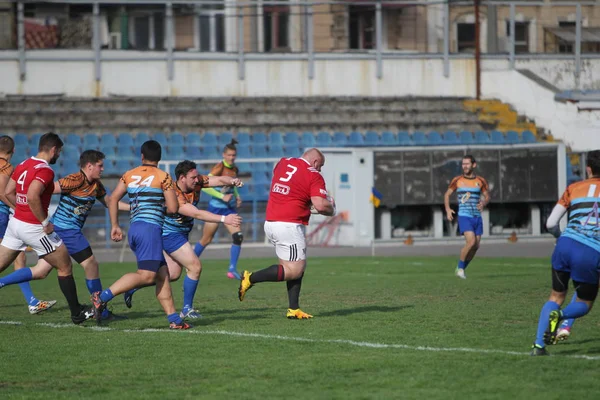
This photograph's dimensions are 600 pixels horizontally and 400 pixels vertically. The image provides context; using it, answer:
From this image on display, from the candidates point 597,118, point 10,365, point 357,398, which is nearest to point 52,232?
point 10,365

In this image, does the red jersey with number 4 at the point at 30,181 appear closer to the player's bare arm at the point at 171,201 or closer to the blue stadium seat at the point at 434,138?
the player's bare arm at the point at 171,201

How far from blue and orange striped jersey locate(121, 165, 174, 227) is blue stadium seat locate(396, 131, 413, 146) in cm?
2062

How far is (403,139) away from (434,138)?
0.96 m

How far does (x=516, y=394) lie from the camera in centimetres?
775

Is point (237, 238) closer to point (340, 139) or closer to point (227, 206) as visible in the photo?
point (227, 206)

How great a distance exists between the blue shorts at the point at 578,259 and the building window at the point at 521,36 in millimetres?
27858

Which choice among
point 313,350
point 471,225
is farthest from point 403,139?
point 313,350

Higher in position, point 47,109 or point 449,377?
point 47,109

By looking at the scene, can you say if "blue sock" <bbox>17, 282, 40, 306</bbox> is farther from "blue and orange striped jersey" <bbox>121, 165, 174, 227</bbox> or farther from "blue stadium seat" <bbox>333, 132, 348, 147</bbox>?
"blue stadium seat" <bbox>333, 132, 348, 147</bbox>

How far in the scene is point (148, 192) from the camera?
452 inches

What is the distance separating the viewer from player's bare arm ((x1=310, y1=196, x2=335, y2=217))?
12258 mm

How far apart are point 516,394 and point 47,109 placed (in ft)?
91.0

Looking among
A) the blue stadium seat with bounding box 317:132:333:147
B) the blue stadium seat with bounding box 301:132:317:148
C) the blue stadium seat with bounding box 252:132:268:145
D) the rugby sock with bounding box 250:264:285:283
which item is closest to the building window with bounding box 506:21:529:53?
the blue stadium seat with bounding box 317:132:333:147

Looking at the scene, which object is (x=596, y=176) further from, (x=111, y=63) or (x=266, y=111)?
(x=111, y=63)
